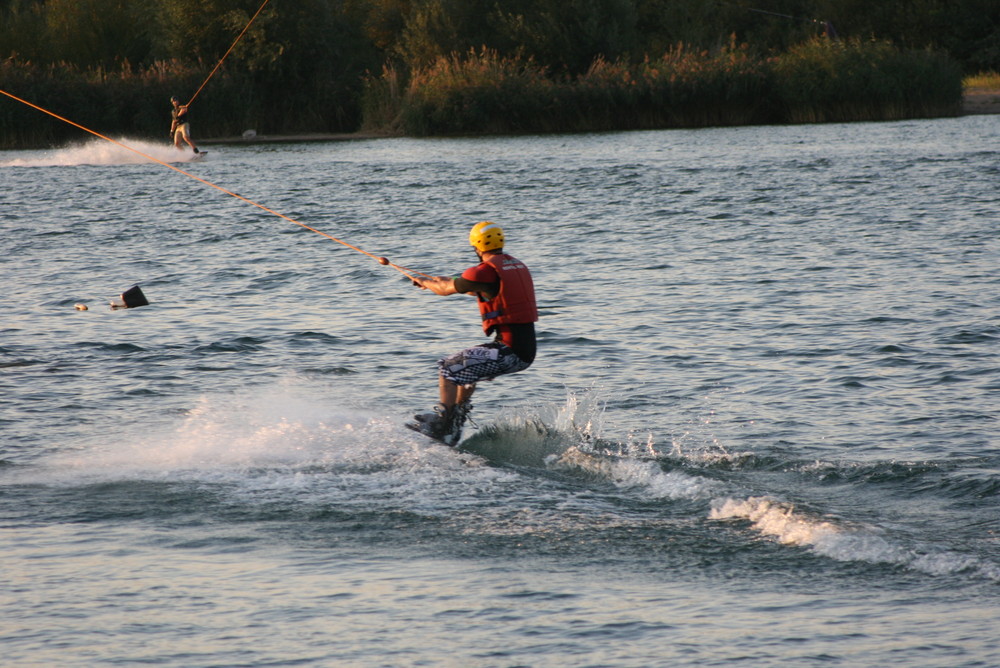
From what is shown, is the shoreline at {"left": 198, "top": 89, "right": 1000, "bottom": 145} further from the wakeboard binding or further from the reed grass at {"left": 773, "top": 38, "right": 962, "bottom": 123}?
the wakeboard binding

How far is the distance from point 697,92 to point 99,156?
19647 mm

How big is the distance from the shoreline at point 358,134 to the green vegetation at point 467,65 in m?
0.49

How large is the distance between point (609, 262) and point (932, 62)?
1172 inches

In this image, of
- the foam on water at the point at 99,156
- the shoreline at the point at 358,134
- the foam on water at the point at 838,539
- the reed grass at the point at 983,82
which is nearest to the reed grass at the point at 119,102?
the shoreline at the point at 358,134

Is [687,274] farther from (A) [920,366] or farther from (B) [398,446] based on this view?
(B) [398,446]

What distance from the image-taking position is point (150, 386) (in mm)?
10898

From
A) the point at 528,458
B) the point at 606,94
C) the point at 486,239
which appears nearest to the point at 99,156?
the point at 606,94

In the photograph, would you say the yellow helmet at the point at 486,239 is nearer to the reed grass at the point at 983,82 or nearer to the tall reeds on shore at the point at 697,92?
the tall reeds on shore at the point at 697,92

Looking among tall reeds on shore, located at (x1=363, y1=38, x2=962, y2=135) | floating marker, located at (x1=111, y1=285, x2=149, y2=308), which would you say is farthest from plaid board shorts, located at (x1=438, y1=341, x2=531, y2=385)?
tall reeds on shore, located at (x1=363, y1=38, x2=962, y2=135)

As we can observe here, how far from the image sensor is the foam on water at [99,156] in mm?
37438

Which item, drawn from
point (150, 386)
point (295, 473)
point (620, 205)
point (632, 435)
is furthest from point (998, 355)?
point (620, 205)

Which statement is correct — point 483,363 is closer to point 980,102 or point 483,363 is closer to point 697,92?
point 697,92

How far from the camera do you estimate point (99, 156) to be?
39375mm

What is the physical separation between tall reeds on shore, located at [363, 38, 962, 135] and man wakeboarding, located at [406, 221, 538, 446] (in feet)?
116
